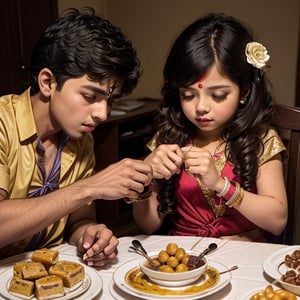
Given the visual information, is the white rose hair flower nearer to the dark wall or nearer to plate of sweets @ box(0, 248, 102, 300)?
plate of sweets @ box(0, 248, 102, 300)

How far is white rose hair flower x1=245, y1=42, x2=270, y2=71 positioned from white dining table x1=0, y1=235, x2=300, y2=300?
62 cm

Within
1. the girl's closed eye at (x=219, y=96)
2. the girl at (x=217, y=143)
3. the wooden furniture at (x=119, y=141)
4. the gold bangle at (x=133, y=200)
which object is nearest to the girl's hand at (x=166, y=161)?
the girl at (x=217, y=143)

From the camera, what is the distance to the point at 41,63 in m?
1.56

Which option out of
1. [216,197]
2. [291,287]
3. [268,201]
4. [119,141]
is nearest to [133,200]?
[216,197]

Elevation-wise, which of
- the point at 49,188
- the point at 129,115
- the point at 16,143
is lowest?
the point at 129,115

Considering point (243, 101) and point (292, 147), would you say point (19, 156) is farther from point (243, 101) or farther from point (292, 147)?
point (292, 147)

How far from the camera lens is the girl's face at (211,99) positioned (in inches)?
62.8

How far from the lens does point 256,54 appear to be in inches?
65.4

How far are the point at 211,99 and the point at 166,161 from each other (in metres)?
0.27

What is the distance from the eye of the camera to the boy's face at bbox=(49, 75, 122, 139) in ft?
4.91

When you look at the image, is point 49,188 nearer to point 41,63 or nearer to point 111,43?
point 41,63

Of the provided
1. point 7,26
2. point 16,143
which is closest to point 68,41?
point 16,143

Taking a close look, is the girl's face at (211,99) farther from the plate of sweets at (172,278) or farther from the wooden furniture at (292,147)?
the plate of sweets at (172,278)

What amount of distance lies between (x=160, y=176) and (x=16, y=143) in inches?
17.9
